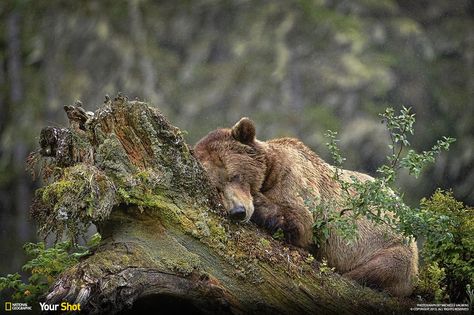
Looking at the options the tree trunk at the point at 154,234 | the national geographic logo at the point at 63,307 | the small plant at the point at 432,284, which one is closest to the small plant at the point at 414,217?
the small plant at the point at 432,284

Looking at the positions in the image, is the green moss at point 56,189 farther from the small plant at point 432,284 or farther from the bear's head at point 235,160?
the small plant at point 432,284

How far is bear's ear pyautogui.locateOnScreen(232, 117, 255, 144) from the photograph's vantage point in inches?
239

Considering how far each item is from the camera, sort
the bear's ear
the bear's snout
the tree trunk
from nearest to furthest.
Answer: the tree trunk → the bear's snout → the bear's ear

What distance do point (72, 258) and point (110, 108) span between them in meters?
1.46

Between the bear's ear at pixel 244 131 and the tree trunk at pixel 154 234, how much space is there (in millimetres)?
728

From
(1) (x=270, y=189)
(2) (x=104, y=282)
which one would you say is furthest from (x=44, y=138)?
(1) (x=270, y=189)

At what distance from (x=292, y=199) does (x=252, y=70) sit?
381 inches

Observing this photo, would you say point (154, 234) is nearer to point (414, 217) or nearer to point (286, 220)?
point (286, 220)

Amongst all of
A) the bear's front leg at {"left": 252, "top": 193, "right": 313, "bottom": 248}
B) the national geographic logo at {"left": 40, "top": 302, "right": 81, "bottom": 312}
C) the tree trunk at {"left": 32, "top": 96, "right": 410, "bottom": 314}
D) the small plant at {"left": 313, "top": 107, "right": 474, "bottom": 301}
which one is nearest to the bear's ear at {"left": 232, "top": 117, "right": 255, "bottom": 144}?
the bear's front leg at {"left": 252, "top": 193, "right": 313, "bottom": 248}

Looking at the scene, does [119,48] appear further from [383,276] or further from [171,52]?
[383,276]

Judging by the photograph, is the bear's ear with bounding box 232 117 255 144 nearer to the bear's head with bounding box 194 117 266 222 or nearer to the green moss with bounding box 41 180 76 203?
the bear's head with bounding box 194 117 266 222

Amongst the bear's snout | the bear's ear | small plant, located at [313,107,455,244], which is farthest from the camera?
the bear's ear

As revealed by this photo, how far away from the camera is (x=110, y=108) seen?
5.26 metres

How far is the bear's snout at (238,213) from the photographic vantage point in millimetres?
5410
